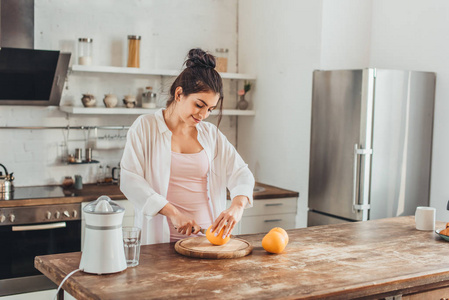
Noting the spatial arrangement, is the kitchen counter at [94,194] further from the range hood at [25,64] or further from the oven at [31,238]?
the range hood at [25,64]

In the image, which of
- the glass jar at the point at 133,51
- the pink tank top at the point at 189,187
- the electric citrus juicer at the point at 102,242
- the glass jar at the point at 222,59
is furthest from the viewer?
the glass jar at the point at 222,59

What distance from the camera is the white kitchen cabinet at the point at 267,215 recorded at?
4246mm

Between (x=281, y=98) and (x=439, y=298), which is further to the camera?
(x=281, y=98)

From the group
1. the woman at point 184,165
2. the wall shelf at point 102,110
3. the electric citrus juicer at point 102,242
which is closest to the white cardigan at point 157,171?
the woman at point 184,165

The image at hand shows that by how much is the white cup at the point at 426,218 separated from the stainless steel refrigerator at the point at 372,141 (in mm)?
882

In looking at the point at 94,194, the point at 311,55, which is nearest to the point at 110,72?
the point at 94,194

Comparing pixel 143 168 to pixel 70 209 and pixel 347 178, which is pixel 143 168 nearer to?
pixel 70 209

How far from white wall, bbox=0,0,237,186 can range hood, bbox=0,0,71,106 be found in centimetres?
22

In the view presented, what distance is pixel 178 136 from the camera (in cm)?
265

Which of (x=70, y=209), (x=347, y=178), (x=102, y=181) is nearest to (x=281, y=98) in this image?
(x=347, y=178)

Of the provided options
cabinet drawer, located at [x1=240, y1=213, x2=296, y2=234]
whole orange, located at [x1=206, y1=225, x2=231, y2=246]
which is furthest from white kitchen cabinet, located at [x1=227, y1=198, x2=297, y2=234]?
whole orange, located at [x1=206, y1=225, x2=231, y2=246]

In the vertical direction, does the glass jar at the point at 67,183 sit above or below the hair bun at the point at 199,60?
below

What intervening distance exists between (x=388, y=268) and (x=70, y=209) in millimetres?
2417

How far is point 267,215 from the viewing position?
4328 millimetres
